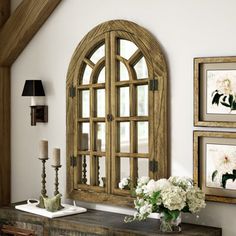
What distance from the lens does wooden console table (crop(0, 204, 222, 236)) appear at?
3924mm

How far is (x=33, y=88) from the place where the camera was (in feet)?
16.0

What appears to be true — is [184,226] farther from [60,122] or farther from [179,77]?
[60,122]

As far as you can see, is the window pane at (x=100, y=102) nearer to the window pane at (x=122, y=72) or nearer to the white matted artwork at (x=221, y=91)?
the window pane at (x=122, y=72)

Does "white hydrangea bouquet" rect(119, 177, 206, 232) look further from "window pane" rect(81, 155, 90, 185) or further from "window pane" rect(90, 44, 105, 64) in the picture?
"window pane" rect(90, 44, 105, 64)

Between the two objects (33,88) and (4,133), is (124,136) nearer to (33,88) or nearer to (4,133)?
(33,88)

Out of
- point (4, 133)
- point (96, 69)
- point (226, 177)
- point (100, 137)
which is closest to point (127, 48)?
point (96, 69)

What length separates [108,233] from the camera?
4.03 metres

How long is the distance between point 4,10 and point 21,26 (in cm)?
32

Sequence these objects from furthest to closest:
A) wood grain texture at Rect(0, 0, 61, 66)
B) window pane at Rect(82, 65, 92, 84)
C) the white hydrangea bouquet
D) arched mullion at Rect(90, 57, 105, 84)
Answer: wood grain texture at Rect(0, 0, 61, 66) < window pane at Rect(82, 65, 92, 84) < arched mullion at Rect(90, 57, 105, 84) < the white hydrangea bouquet

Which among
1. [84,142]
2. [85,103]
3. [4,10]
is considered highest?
[4,10]

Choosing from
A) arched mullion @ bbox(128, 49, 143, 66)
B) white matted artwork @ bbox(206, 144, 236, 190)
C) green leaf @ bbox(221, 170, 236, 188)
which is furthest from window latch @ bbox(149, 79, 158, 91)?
green leaf @ bbox(221, 170, 236, 188)

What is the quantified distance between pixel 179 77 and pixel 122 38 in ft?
1.86

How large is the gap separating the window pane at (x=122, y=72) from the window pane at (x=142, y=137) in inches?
14.1

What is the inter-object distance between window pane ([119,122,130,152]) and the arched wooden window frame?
0.13 meters
